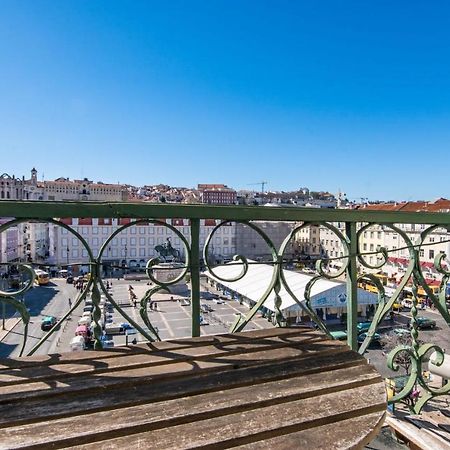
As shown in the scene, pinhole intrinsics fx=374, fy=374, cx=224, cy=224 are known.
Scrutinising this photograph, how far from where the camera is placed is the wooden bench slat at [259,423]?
90 cm

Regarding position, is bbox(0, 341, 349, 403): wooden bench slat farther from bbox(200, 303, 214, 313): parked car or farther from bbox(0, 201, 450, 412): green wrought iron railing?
bbox(200, 303, 214, 313): parked car

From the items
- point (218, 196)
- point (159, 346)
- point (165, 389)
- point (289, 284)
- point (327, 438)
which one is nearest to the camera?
point (327, 438)

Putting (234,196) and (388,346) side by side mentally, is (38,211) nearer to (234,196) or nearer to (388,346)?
(388,346)

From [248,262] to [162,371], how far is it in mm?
627

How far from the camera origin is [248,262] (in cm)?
171

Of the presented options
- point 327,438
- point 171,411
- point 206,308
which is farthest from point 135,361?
point 206,308

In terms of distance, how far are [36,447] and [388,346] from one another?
18.9 m

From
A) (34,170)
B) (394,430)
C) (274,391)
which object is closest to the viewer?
(274,391)

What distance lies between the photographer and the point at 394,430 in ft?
5.75

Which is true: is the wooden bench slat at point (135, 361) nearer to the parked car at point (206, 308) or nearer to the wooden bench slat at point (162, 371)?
the wooden bench slat at point (162, 371)

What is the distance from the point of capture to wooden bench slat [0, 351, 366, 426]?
104 centimetres

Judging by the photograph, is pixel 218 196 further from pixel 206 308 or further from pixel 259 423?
pixel 259 423

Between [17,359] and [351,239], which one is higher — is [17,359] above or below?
below

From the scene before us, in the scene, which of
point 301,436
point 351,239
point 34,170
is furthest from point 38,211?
point 34,170
